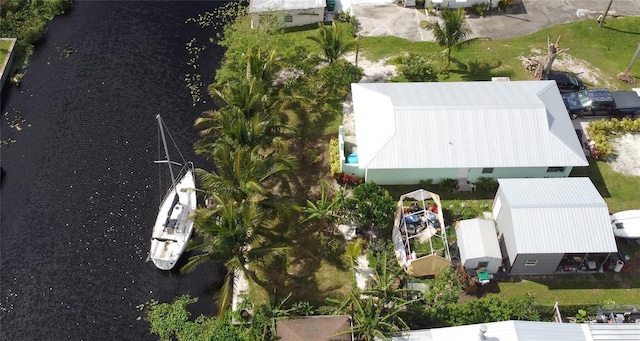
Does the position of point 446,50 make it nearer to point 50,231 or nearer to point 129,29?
point 129,29

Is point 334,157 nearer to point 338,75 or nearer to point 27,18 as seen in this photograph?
point 338,75

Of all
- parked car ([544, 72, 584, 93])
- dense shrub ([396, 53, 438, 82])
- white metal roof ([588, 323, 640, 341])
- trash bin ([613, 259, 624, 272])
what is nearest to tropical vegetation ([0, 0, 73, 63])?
dense shrub ([396, 53, 438, 82])

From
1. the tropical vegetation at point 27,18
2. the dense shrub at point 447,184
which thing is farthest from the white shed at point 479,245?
the tropical vegetation at point 27,18

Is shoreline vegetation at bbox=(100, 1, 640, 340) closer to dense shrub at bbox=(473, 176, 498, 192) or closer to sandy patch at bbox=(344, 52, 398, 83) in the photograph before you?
dense shrub at bbox=(473, 176, 498, 192)

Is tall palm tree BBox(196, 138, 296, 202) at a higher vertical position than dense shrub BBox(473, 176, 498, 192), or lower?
higher

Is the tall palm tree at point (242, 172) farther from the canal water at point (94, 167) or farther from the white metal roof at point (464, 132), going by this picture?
the canal water at point (94, 167)

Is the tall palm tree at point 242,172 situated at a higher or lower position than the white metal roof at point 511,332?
higher
